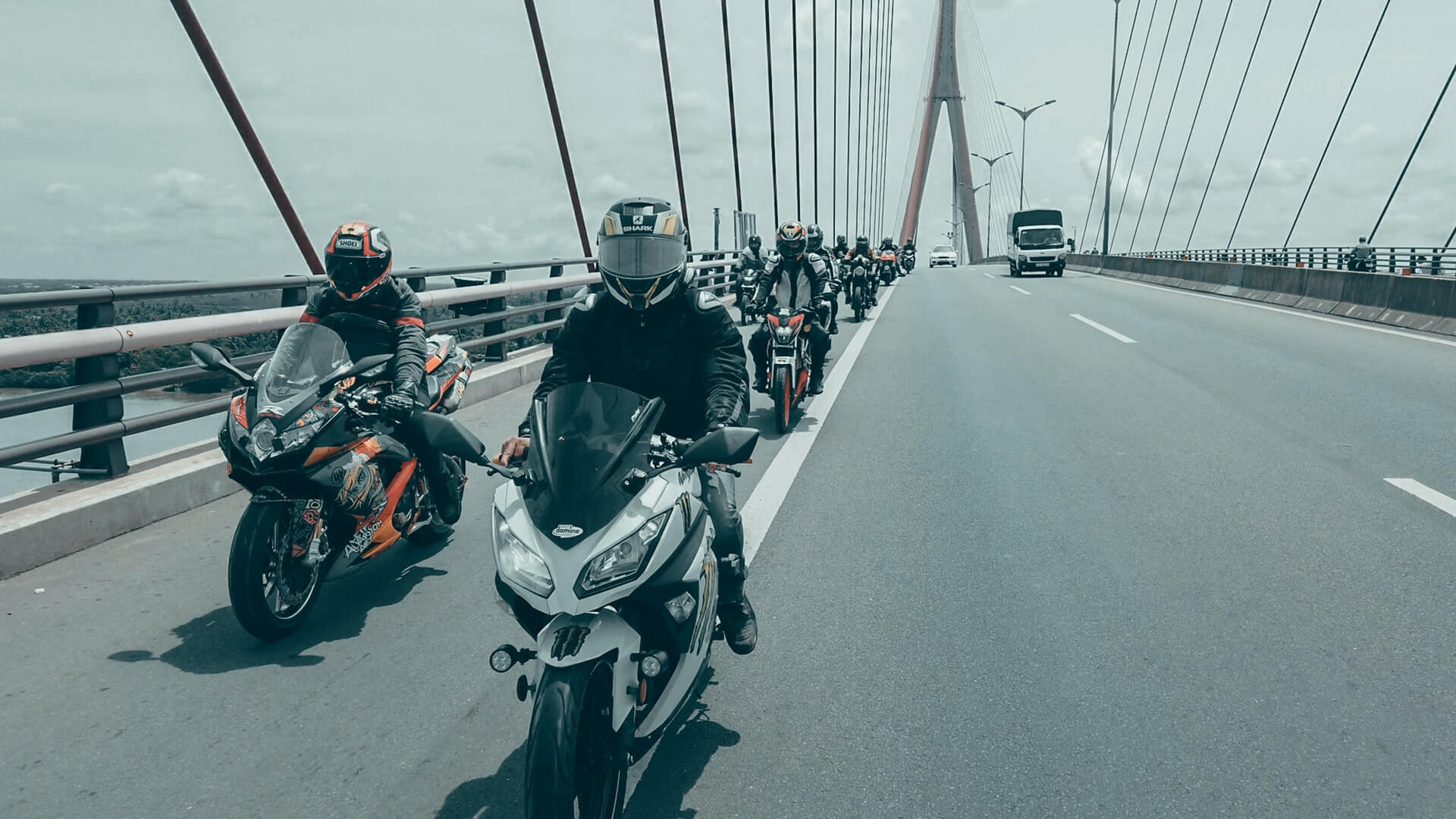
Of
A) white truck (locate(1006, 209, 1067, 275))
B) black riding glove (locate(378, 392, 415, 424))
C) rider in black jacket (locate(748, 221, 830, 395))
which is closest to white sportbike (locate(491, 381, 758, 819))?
black riding glove (locate(378, 392, 415, 424))

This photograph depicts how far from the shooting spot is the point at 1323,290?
21.1m

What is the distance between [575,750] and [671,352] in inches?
66.1

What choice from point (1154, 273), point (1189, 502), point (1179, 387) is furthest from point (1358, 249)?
point (1189, 502)

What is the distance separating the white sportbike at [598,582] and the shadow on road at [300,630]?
1831 millimetres

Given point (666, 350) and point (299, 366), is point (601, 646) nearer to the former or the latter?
point (666, 350)

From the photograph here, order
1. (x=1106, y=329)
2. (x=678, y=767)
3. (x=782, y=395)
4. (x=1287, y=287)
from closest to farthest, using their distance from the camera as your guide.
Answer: (x=678, y=767), (x=782, y=395), (x=1106, y=329), (x=1287, y=287)

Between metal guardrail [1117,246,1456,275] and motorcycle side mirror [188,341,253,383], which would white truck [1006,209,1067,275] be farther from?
motorcycle side mirror [188,341,253,383]

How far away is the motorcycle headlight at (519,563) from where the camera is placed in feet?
9.55

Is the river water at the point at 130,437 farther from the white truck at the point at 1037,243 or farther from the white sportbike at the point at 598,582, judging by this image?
the white truck at the point at 1037,243

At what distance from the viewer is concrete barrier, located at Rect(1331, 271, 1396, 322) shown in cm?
1809

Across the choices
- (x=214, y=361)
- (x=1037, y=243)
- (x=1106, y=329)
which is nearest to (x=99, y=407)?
(x=214, y=361)

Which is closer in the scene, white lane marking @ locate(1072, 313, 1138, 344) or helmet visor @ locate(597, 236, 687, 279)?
helmet visor @ locate(597, 236, 687, 279)

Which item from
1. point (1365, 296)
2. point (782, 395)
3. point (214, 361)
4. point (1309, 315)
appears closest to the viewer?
point (214, 361)

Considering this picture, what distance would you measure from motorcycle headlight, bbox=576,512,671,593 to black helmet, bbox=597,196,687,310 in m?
1.01
